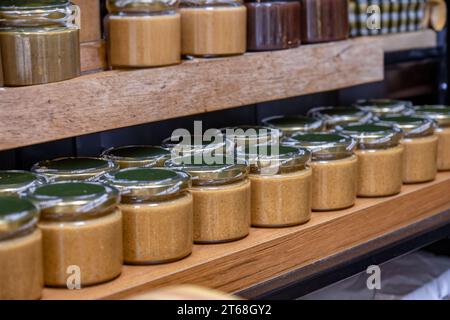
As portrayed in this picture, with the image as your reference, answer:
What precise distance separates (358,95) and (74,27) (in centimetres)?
130

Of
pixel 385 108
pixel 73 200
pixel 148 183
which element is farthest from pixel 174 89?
pixel 385 108

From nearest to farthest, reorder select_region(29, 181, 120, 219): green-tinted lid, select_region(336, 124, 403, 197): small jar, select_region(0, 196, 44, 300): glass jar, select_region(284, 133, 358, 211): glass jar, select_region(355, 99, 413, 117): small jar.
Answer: select_region(0, 196, 44, 300): glass jar, select_region(29, 181, 120, 219): green-tinted lid, select_region(284, 133, 358, 211): glass jar, select_region(336, 124, 403, 197): small jar, select_region(355, 99, 413, 117): small jar

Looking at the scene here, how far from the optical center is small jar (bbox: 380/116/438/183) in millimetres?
2080

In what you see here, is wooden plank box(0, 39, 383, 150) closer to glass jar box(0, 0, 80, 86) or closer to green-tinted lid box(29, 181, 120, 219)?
glass jar box(0, 0, 80, 86)

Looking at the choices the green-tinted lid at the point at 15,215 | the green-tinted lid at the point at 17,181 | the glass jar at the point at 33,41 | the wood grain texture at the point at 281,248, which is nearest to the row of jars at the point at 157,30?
the glass jar at the point at 33,41

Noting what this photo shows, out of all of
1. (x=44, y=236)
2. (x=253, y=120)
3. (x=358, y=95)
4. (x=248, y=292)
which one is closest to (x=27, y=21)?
(x=44, y=236)

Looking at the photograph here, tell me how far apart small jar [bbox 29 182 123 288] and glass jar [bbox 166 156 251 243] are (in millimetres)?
225

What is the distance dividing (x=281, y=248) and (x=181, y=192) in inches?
11.5

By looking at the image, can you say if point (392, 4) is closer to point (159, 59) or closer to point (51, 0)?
point (159, 59)

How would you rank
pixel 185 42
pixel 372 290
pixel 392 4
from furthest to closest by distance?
pixel 392 4 < pixel 372 290 < pixel 185 42

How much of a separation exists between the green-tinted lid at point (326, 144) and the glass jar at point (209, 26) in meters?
0.27

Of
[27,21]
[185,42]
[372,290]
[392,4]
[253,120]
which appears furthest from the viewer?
[392,4]

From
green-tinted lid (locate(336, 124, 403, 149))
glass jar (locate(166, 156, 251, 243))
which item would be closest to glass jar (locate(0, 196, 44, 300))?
glass jar (locate(166, 156, 251, 243))

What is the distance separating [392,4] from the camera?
2.56 meters
